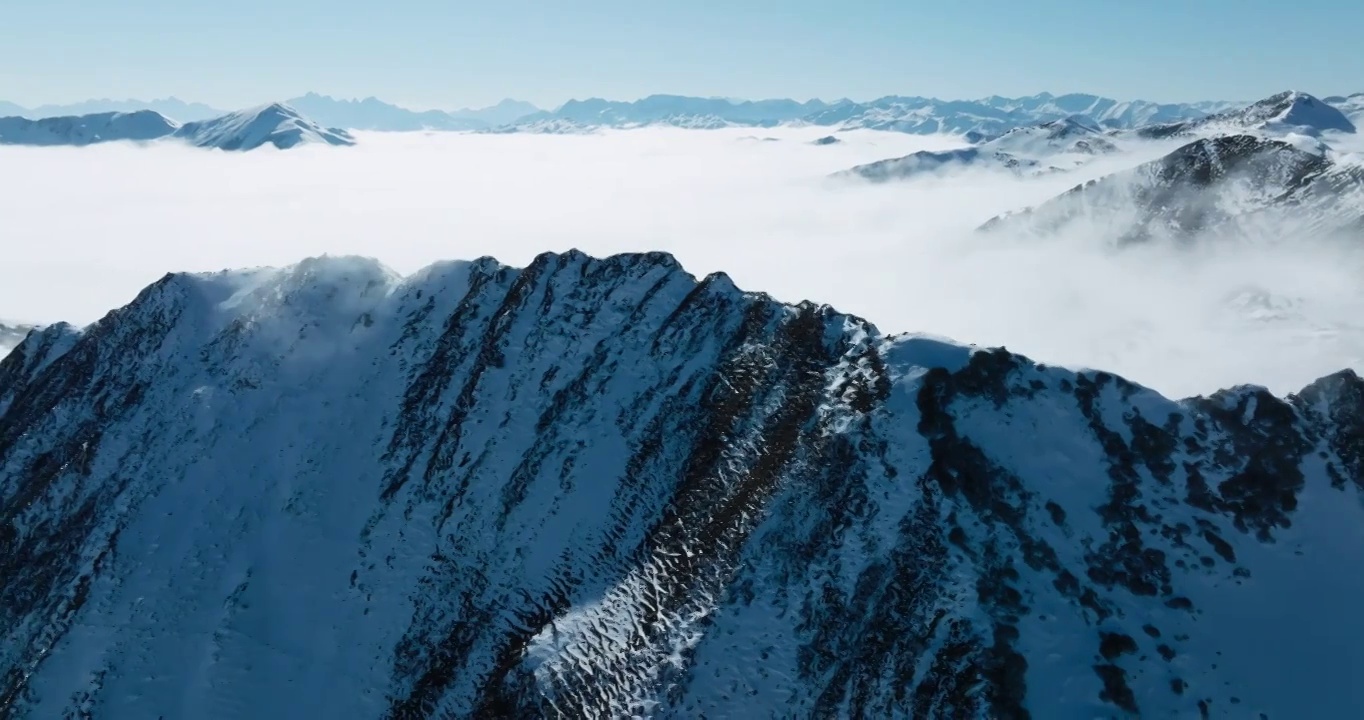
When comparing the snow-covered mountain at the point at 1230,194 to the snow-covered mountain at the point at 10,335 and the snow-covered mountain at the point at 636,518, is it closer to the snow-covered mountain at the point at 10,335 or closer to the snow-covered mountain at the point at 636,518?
the snow-covered mountain at the point at 636,518

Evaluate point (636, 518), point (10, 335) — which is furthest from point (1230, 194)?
point (10, 335)

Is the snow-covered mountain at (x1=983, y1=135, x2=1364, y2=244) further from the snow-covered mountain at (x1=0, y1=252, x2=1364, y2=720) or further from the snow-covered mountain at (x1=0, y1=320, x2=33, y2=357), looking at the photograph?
the snow-covered mountain at (x1=0, y1=320, x2=33, y2=357)

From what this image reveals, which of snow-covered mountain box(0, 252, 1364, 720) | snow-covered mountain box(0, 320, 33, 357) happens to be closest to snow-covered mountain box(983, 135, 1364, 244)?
snow-covered mountain box(0, 252, 1364, 720)

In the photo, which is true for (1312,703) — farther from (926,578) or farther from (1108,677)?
(926,578)

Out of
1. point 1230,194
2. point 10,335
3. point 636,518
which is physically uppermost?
point 1230,194

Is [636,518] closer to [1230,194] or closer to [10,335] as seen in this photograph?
[1230,194]

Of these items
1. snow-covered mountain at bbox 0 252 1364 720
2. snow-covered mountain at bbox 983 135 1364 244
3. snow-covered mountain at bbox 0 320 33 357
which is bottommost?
snow-covered mountain at bbox 0 320 33 357

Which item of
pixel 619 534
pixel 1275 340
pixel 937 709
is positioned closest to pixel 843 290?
pixel 1275 340
